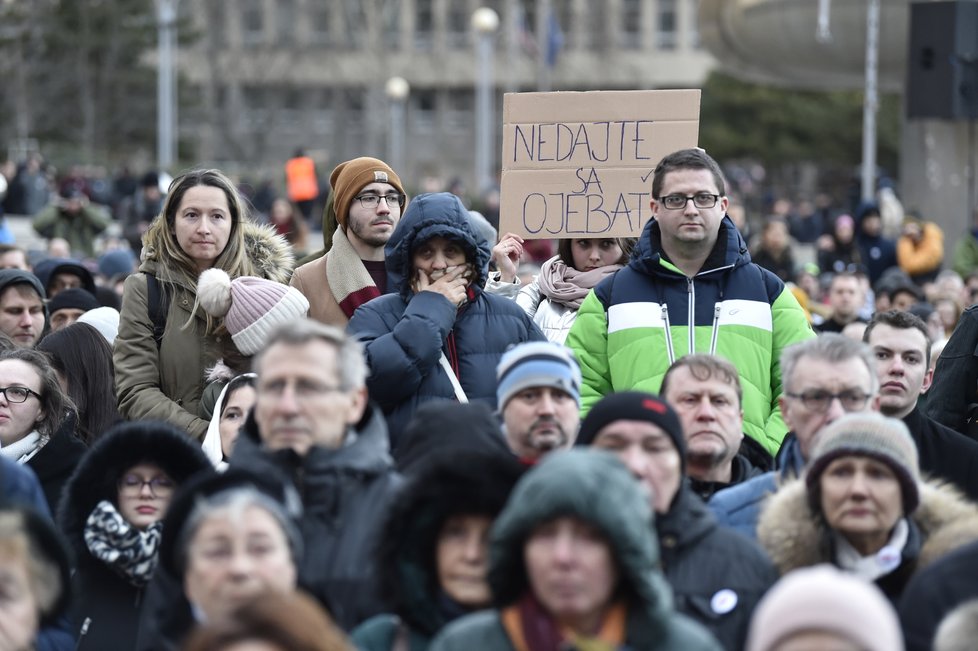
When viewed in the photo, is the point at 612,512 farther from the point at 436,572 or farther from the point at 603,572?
the point at 436,572

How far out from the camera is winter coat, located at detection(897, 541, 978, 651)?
478cm

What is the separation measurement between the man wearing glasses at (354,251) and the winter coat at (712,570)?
9.59 feet

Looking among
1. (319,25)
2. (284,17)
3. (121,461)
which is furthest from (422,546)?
(284,17)

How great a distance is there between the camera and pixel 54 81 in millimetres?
56906

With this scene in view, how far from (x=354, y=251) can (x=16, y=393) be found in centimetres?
151

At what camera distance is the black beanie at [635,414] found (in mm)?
5184

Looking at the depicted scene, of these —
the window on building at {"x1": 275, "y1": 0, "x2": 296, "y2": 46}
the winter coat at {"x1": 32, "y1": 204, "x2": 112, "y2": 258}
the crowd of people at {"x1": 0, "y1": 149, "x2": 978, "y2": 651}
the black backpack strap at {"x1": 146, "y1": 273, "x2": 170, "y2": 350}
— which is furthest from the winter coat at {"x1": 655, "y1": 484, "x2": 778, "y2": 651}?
the window on building at {"x1": 275, "y1": 0, "x2": 296, "y2": 46}

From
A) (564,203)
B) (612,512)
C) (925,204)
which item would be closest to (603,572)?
(612,512)

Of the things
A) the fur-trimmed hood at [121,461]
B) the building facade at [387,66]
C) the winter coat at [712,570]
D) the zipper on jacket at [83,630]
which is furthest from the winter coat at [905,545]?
the building facade at [387,66]

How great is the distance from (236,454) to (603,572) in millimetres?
1310

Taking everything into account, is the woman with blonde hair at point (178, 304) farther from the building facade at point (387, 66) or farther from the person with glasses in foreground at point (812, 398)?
the building facade at point (387, 66)

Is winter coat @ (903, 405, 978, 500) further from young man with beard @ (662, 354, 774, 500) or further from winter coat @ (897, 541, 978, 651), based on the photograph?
winter coat @ (897, 541, 978, 651)

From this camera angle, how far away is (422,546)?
15.6ft

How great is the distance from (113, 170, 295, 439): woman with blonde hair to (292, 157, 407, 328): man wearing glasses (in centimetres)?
34
